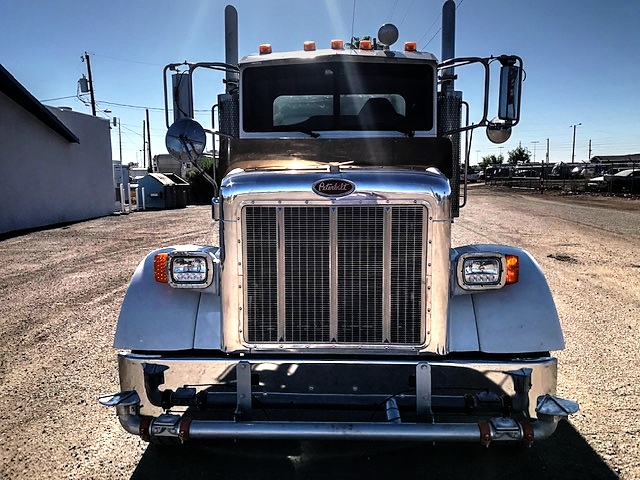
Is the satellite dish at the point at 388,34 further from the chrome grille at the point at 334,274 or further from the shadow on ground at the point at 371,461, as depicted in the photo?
the shadow on ground at the point at 371,461

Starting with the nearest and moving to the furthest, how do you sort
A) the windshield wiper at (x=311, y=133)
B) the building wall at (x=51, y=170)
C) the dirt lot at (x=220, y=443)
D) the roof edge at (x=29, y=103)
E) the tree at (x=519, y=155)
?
the dirt lot at (x=220, y=443) < the windshield wiper at (x=311, y=133) < the roof edge at (x=29, y=103) < the building wall at (x=51, y=170) < the tree at (x=519, y=155)

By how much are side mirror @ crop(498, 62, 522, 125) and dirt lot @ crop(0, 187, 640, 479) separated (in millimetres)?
2229

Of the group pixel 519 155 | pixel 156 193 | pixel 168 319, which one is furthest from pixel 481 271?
pixel 519 155

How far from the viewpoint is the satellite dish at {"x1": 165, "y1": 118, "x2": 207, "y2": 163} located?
376cm

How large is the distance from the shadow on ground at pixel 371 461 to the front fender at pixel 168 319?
85 cm

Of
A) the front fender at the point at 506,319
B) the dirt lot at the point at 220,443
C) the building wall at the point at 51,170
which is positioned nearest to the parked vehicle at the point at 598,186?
the dirt lot at the point at 220,443

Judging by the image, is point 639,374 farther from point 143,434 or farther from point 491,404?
point 143,434

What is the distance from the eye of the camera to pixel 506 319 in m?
3.11

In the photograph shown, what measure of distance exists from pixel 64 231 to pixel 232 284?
647 inches

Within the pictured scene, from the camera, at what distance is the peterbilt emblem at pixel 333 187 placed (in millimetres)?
2965

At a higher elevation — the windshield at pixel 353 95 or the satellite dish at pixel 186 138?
the windshield at pixel 353 95

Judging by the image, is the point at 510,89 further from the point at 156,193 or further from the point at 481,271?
the point at 156,193

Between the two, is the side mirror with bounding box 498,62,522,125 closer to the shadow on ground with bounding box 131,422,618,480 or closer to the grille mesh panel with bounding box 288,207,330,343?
the grille mesh panel with bounding box 288,207,330,343

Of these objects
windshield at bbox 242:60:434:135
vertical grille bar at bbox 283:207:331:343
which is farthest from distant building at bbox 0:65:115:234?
vertical grille bar at bbox 283:207:331:343
